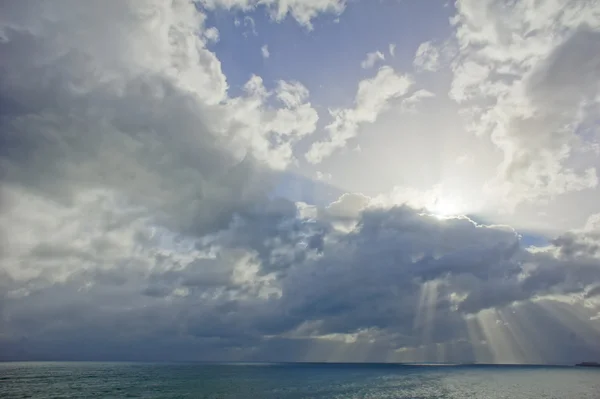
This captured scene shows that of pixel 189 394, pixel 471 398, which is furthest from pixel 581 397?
pixel 189 394

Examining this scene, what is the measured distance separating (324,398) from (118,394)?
6389 cm

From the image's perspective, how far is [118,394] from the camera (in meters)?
115

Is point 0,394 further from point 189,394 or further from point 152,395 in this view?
point 189,394

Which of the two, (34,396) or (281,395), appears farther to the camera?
(281,395)

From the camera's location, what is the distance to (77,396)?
109875 mm

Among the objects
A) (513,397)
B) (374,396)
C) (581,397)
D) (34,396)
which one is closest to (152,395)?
(34,396)

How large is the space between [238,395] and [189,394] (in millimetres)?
15718

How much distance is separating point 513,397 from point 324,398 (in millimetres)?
61997

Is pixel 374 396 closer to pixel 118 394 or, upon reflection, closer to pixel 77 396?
pixel 118 394

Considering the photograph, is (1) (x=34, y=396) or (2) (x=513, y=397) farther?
(2) (x=513, y=397)

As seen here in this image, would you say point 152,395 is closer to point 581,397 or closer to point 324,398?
point 324,398

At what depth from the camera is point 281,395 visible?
116438 mm

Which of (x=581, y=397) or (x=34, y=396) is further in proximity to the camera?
(x=581, y=397)

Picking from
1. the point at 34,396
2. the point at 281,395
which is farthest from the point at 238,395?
the point at 34,396
